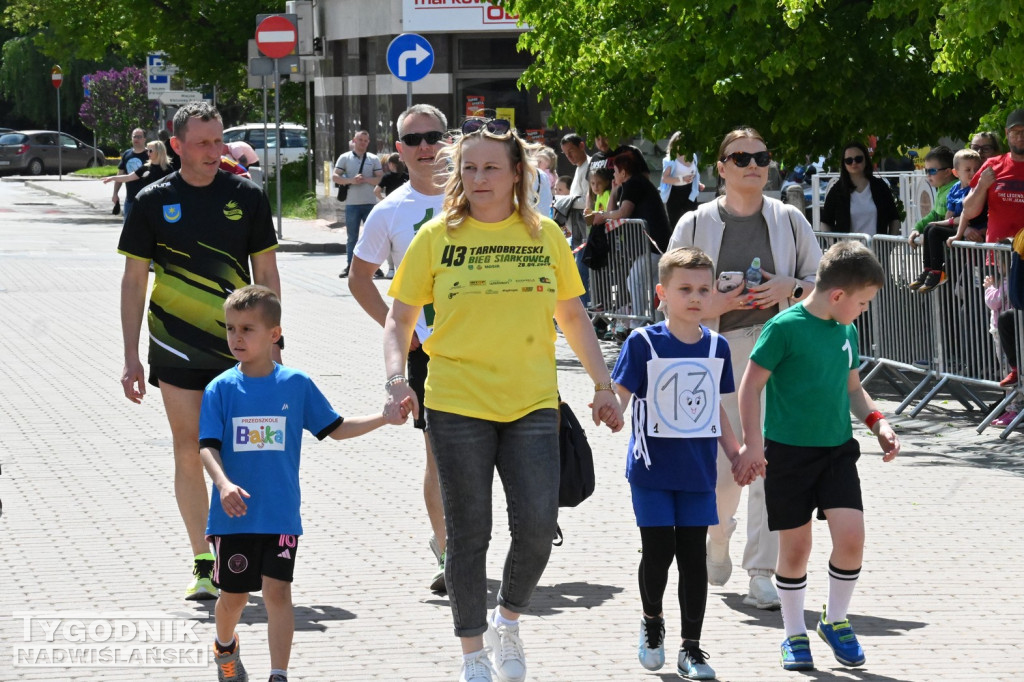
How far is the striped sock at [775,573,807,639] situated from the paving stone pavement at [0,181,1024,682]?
0.14m

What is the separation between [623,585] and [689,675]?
1350 mm

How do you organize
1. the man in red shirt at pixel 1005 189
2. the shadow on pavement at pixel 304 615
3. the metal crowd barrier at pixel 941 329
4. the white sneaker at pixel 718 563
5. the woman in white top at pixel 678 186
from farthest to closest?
the woman in white top at pixel 678 186
the man in red shirt at pixel 1005 189
the metal crowd barrier at pixel 941 329
the white sneaker at pixel 718 563
the shadow on pavement at pixel 304 615

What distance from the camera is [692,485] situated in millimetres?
5539

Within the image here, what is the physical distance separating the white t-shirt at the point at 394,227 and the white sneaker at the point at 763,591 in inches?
64.2

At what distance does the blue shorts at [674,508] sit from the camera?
18.2 feet

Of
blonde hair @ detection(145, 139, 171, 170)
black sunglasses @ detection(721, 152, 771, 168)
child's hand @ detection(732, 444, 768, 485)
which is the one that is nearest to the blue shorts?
child's hand @ detection(732, 444, 768, 485)

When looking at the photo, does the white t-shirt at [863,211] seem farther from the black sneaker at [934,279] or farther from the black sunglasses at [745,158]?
the black sunglasses at [745,158]

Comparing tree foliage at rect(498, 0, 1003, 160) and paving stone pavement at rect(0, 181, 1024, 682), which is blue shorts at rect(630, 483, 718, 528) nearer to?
paving stone pavement at rect(0, 181, 1024, 682)

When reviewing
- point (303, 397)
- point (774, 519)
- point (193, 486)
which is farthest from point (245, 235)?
point (774, 519)

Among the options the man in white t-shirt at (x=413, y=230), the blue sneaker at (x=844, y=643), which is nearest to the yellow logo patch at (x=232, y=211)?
the man in white t-shirt at (x=413, y=230)

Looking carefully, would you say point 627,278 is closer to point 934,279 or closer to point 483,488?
point 934,279

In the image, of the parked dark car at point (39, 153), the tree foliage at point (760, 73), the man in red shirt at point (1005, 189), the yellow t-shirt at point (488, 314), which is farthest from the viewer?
the parked dark car at point (39, 153)

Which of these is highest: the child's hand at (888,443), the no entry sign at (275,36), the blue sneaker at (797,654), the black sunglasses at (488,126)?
the no entry sign at (275,36)

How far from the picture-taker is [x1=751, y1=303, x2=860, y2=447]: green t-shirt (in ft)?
18.5
